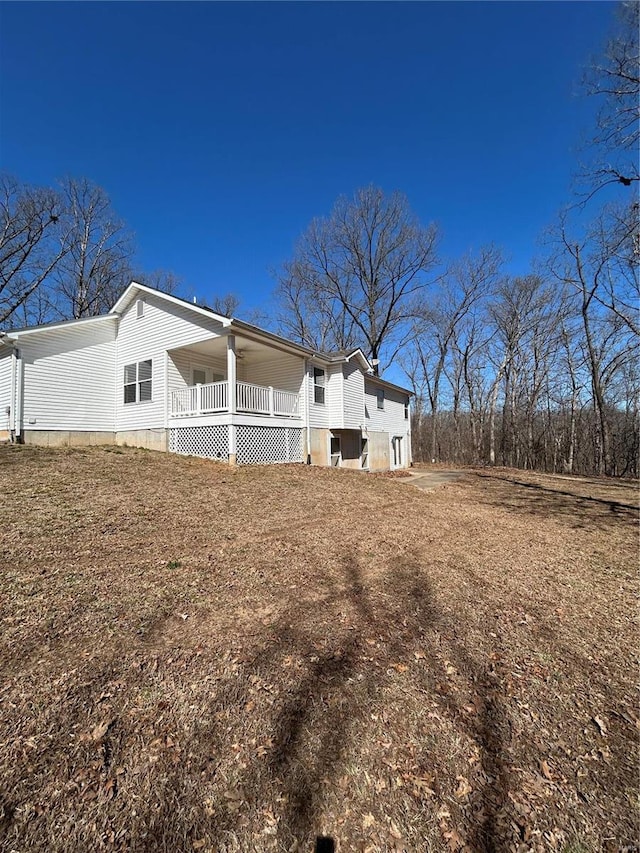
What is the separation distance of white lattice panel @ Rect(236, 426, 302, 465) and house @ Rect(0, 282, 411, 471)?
0.11 ft

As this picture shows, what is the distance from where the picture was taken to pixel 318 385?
15500 millimetres

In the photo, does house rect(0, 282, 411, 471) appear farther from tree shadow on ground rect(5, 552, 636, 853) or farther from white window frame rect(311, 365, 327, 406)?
tree shadow on ground rect(5, 552, 636, 853)

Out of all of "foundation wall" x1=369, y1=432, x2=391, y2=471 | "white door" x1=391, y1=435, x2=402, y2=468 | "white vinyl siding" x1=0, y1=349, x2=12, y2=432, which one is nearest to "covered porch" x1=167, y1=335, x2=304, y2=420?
"white vinyl siding" x1=0, y1=349, x2=12, y2=432

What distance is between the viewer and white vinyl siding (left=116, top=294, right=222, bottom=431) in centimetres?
1246

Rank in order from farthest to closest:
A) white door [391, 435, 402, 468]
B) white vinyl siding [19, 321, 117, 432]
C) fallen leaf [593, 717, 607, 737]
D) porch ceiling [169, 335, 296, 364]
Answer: white door [391, 435, 402, 468] → porch ceiling [169, 335, 296, 364] → white vinyl siding [19, 321, 117, 432] → fallen leaf [593, 717, 607, 737]

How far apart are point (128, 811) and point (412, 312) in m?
28.2

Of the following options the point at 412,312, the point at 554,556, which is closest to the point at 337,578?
the point at 554,556

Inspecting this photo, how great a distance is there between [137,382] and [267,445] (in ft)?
18.0

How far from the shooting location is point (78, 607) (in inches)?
132

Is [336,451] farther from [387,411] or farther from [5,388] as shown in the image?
[5,388]

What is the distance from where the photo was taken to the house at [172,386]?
1167 cm

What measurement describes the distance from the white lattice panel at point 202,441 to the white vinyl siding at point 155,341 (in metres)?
0.84

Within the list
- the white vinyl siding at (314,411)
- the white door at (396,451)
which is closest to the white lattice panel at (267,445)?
the white vinyl siding at (314,411)

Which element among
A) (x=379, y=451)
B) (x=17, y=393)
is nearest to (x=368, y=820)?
(x=17, y=393)
